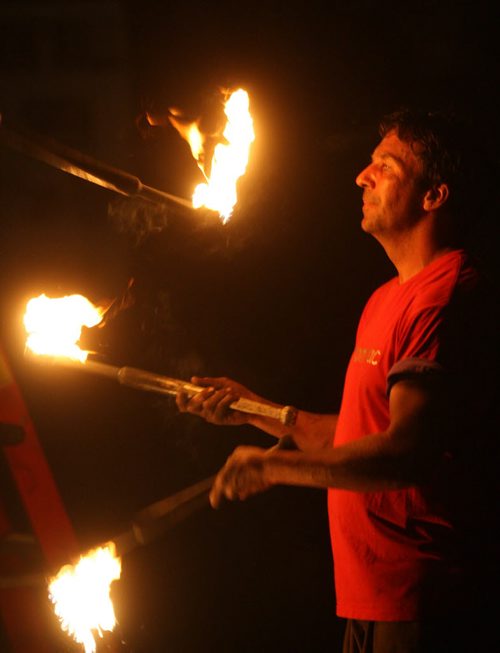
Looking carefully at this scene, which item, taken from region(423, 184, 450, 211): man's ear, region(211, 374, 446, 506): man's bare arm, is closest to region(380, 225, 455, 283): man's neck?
region(423, 184, 450, 211): man's ear

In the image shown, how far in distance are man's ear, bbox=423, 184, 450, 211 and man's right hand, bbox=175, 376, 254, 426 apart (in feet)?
3.69

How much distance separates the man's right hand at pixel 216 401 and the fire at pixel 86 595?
0.74 meters

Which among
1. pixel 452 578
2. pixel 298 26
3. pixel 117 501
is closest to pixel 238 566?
pixel 117 501

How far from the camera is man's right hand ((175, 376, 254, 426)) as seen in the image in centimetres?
293

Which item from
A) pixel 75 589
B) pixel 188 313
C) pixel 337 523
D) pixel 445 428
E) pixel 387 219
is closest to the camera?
pixel 445 428

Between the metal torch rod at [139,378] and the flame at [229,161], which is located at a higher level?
the flame at [229,161]

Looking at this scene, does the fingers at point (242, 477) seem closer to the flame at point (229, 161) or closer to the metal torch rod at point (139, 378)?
the metal torch rod at point (139, 378)

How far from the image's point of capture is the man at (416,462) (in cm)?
197

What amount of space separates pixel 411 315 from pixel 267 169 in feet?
7.11

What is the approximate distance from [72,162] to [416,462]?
4.98 feet

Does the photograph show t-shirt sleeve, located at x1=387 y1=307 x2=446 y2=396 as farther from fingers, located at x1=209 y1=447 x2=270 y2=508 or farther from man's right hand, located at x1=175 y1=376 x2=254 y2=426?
man's right hand, located at x1=175 y1=376 x2=254 y2=426

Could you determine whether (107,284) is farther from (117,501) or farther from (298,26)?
(298,26)

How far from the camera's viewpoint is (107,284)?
5863 mm

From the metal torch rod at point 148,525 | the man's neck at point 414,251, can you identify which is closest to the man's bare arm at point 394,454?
the man's neck at point 414,251
